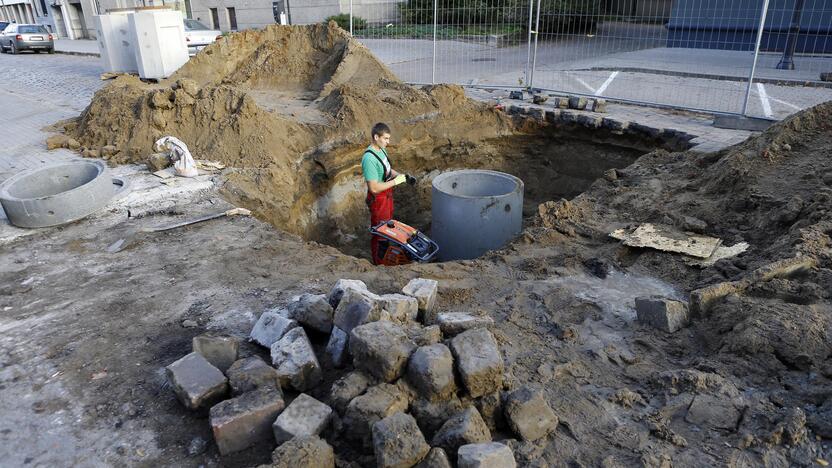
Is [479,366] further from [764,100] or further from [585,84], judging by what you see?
[585,84]

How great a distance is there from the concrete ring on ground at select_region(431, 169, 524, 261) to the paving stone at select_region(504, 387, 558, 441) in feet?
14.6

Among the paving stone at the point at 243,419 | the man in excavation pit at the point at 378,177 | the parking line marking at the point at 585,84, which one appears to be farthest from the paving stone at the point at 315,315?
the parking line marking at the point at 585,84

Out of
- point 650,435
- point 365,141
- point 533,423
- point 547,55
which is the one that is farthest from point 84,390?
point 547,55

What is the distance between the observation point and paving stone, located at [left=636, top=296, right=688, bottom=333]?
4.07 meters

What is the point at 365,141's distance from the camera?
29.9 feet

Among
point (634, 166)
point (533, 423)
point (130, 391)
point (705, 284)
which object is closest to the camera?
point (533, 423)

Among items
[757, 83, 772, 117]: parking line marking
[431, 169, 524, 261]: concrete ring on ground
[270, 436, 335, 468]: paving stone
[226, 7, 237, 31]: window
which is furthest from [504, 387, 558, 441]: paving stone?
[226, 7, 237, 31]: window

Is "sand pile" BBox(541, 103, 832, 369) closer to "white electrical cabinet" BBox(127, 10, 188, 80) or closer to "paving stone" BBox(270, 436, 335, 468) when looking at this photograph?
"paving stone" BBox(270, 436, 335, 468)

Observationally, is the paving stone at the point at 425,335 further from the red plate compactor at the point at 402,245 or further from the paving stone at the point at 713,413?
the red plate compactor at the point at 402,245

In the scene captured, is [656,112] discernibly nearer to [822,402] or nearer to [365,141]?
[365,141]

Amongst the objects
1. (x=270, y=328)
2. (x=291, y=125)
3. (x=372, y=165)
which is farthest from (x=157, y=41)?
(x=270, y=328)

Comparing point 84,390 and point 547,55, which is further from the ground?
point 547,55

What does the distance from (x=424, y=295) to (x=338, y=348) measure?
81 cm

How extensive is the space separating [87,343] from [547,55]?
42.9 feet
